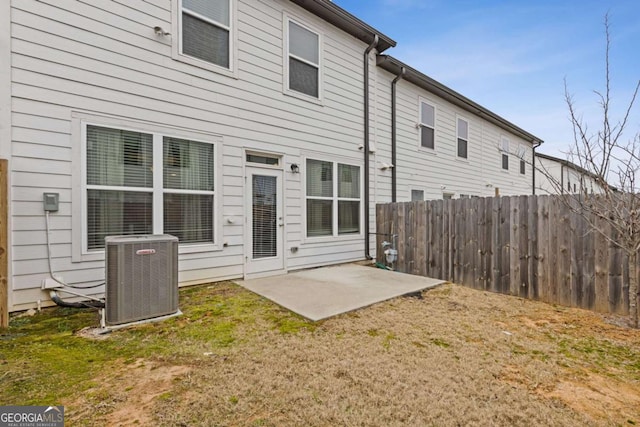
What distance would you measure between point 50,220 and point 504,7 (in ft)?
37.2

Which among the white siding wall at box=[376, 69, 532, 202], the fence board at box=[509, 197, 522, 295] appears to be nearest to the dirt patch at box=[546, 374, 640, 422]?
the fence board at box=[509, 197, 522, 295]

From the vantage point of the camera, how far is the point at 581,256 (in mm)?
4293

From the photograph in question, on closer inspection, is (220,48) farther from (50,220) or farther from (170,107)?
(50,220)

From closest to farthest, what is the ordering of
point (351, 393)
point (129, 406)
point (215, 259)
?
point (129, 406), point (351, 393), point (215, 259)

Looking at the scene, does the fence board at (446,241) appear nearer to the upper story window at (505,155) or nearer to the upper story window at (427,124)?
the upper story window at (427,124)

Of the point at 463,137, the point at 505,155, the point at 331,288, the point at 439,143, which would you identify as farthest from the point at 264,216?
the point at 505,155

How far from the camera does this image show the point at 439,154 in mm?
9836

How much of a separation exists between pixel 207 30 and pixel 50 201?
Answer: 134 inches

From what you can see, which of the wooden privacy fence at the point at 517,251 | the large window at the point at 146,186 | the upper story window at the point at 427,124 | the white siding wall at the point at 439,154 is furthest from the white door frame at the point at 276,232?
the upper story window at the point at 427,124

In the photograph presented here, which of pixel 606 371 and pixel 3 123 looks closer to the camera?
pixel 606 371

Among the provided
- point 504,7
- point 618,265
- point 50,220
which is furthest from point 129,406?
point 504,7

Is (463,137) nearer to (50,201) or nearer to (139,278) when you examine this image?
(139,278)

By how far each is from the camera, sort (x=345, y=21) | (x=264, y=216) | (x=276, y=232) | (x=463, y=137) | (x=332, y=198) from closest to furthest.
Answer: (x=264, y=216), (x=276, y=232), (x=345, y=21), (x=332, y=198), (x=463, y=137)

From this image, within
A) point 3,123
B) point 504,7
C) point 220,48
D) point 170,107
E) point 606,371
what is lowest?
point 606,371
